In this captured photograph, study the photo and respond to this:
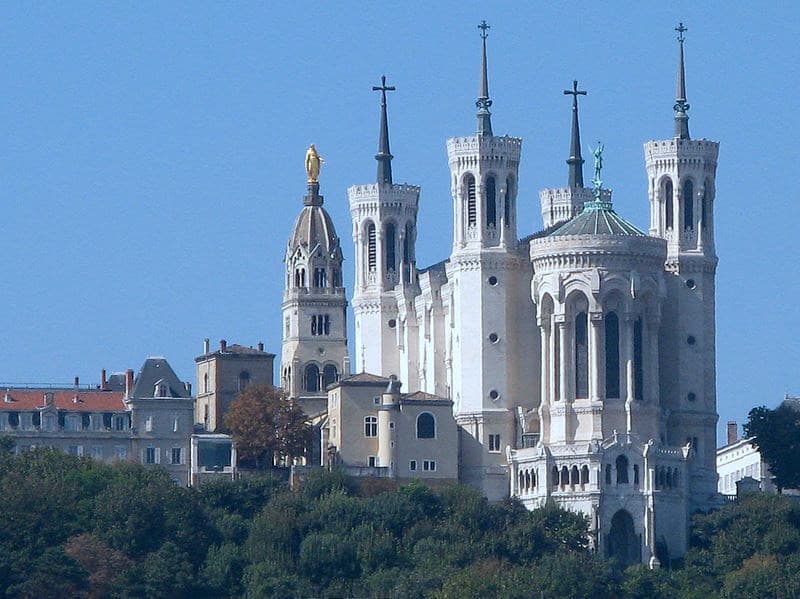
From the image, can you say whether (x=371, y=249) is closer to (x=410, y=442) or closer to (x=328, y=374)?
(x=328, y=374)

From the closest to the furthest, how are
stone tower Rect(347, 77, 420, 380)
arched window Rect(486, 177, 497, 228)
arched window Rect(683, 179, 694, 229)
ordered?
arched window Rect(486, 177, 497, 228)
arched window Rect(683, 179, 694, 229)
stone tower Rect(347, 77, 420, 380)

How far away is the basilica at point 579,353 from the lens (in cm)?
17100

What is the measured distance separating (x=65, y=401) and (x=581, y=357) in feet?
84.7

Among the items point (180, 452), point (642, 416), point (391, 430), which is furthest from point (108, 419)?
point (642, 416)

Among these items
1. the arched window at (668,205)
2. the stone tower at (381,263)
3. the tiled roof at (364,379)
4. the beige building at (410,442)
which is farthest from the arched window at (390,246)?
the arched window at (668,205)

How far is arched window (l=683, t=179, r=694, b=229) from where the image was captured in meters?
178

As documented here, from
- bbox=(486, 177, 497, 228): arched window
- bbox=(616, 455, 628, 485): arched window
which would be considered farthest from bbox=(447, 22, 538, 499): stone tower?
bbox=(616, 455, 628, 485): arched window

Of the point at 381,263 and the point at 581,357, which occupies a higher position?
the point at 381,263

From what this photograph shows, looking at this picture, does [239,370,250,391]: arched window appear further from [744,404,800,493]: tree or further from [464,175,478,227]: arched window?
[744,404,800,493]: tree

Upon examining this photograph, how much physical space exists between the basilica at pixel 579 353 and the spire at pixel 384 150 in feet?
31.0

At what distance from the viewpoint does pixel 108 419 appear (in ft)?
595

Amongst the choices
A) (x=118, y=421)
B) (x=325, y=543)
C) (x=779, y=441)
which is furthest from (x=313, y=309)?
(x=325, y=543)

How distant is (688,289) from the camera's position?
177875mm

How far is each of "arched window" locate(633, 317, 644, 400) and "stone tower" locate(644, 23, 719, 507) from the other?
13.7 ft
